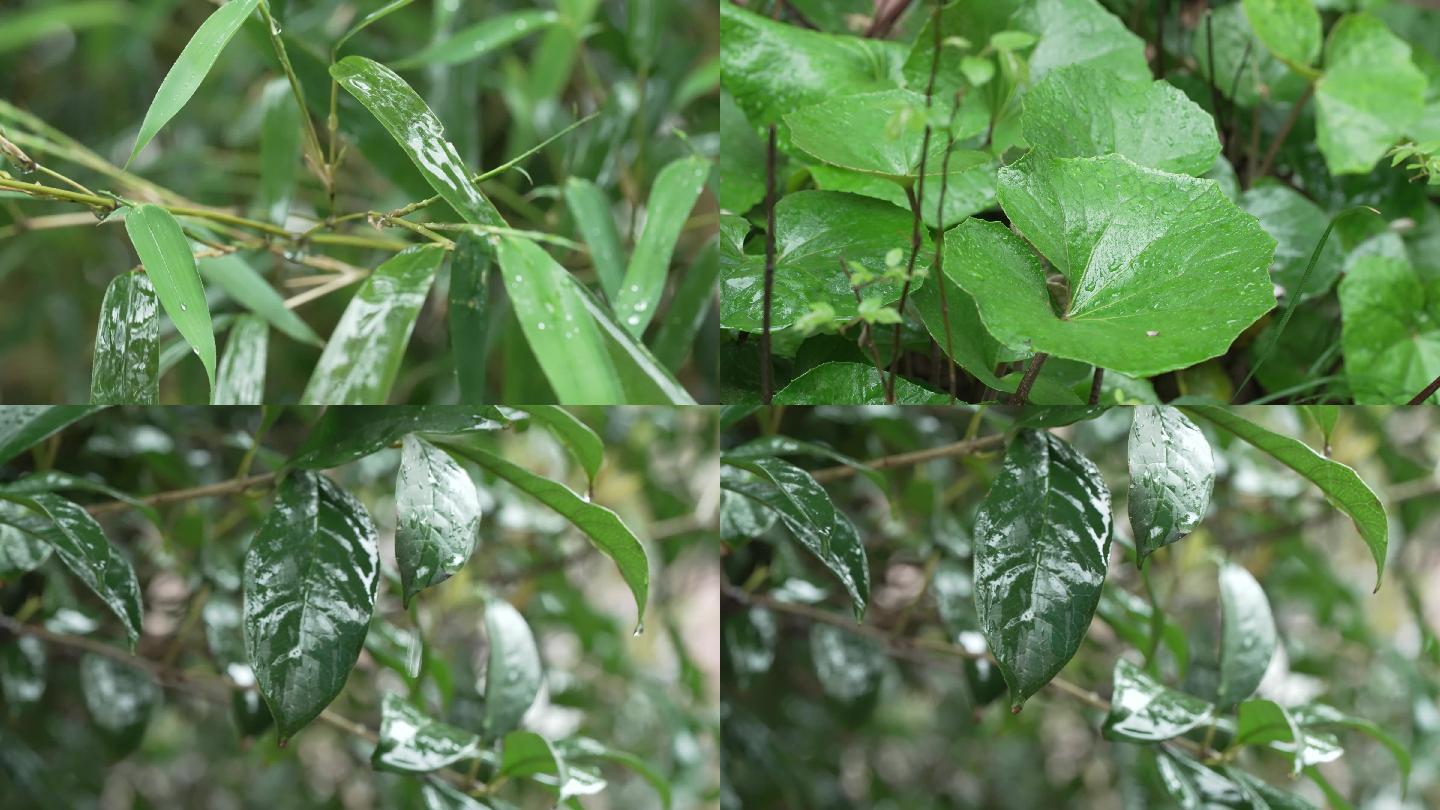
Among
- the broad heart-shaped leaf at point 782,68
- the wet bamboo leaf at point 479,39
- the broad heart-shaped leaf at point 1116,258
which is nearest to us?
the broad heart-shaped leaf at point 1116,258

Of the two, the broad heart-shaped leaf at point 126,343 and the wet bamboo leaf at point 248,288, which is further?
the wet bamboo leaf at point 248,288

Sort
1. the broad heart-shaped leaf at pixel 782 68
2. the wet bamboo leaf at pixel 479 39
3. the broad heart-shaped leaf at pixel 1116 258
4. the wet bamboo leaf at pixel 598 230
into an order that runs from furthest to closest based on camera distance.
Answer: the wet bamboo leaf at pixel 479 39 < the wet bamboo leaf at pixel 598 230 < the broad heart-shaped leaf at pixel 782 68 < the broad heart-shaped leaf at pixel 1116 258

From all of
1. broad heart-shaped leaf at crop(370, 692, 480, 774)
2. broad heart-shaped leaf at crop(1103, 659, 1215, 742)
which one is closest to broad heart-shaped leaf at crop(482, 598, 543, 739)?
broad heart-shaped leaf at crop(370, 692, 480, 774)

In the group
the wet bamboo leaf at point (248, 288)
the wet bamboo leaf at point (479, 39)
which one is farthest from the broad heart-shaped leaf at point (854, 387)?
the wet bamboo leaf at point (479, 39)

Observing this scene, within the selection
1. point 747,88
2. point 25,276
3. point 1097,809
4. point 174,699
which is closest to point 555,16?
point 747,88

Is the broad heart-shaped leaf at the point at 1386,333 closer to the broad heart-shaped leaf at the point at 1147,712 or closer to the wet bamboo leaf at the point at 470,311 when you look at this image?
the broad heart-shaped leaf at the point at 1147,712

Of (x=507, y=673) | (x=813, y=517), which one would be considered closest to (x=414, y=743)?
(x=507, y=673)

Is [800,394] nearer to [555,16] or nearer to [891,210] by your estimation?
[891,210]
